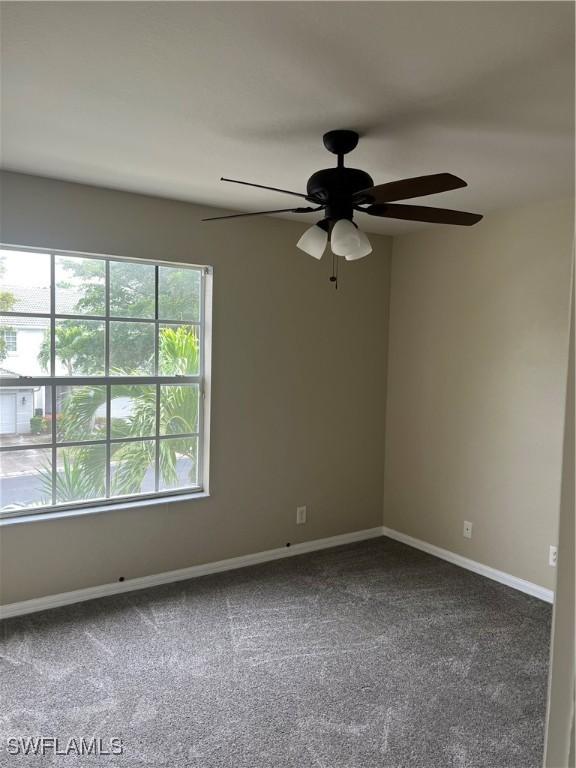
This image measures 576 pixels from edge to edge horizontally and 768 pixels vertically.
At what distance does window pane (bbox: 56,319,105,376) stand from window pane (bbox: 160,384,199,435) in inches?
18.2

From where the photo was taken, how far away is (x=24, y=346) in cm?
313

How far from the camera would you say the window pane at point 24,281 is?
3064mm

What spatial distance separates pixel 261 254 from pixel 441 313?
1392mm

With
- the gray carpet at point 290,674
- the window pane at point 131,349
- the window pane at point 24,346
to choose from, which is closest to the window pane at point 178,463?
the window pane at point 131,349

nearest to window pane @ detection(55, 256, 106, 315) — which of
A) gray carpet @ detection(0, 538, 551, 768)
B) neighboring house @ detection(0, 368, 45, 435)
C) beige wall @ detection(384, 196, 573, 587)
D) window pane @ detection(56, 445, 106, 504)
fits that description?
neighboring house @ detection(0, 368, 45, 435)

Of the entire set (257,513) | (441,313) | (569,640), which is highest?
(441,313)

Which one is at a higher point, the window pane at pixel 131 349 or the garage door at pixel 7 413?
the window pane at pixel 131 349

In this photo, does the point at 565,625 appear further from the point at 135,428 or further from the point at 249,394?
the point at 249,394

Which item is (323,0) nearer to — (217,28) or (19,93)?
(217,28)

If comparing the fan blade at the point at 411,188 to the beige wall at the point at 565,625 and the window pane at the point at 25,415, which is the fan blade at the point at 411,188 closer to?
the beige wall at the point at 565,625

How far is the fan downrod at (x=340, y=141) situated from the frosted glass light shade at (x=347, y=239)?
1.18ft

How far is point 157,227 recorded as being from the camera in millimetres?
3453

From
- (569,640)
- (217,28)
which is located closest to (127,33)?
(217,28)

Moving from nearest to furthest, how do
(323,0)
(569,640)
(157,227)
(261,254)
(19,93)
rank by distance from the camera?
(569,640), (323,0), (19,93), (157,227), (261,254)
